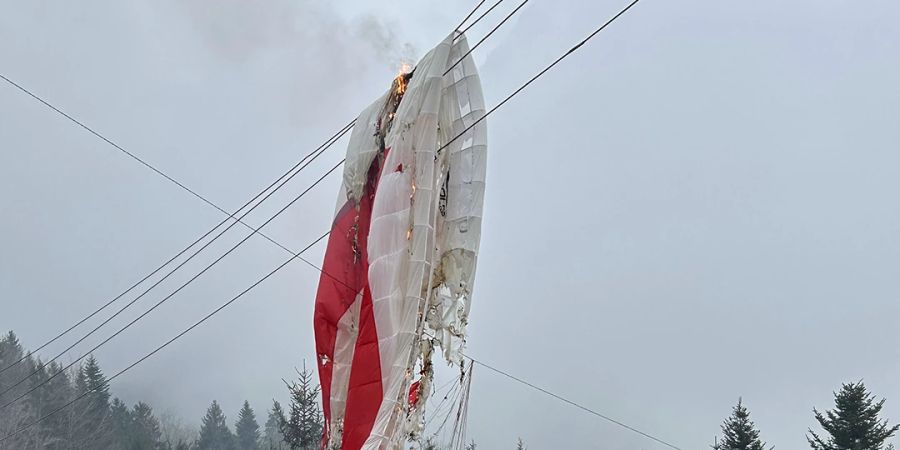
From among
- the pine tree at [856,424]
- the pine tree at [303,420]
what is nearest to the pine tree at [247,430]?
the pine tree at [303,420]

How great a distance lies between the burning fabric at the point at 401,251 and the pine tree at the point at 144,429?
60.0m

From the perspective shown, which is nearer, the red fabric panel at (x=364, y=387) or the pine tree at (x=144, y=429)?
the red fabric panel at (x=364, y=387)

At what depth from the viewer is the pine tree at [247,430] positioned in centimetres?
9912

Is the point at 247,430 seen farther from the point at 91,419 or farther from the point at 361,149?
the point at 361,149

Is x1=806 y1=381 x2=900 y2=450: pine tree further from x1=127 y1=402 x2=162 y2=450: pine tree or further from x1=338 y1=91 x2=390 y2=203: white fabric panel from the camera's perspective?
x1=127 y1=402 x2=162 y2=450: pine tree

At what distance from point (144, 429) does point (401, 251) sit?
76.6 meters

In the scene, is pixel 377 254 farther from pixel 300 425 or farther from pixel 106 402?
pixel 106 402

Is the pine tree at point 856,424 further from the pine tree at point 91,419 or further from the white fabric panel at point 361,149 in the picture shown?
the pine tree at point 91,419

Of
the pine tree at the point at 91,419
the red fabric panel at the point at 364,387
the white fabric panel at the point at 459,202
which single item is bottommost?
the red fabric panel at the point at 364,387

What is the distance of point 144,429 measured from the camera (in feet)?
261

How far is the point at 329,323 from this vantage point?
13.6 m

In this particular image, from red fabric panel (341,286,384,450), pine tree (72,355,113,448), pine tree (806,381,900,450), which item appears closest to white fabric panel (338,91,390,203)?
red fabric panel (341,286,384,450)

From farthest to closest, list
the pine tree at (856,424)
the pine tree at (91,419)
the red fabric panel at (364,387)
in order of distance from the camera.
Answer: the pine tree at (91,419)
the pine tree at (856,424)
the red fabric panel at (364,387)

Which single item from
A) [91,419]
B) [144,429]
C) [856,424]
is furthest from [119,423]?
[856,424]
